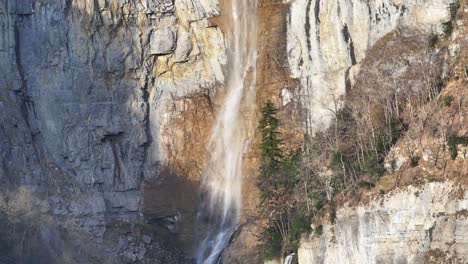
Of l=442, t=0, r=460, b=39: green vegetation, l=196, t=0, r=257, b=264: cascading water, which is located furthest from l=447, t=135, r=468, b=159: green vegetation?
l=196, t=0, r=257, b=264: cascading water

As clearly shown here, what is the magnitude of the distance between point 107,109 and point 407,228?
85.2 feet

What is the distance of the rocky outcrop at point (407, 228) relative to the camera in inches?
1837

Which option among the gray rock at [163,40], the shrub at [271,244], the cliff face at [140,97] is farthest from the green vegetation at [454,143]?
the gray rock at [163,40]

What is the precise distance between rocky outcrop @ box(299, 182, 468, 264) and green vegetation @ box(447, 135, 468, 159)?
5.93ft

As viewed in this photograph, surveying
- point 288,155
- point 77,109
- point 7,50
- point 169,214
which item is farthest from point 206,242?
point 7,50

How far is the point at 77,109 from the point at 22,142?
4.26 meters

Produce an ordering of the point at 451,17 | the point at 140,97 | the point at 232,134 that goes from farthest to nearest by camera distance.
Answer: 1. the point at 140,97
2. the point at 232,134
3. the point at 451,17

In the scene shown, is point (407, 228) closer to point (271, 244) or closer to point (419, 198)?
point (419, 198)

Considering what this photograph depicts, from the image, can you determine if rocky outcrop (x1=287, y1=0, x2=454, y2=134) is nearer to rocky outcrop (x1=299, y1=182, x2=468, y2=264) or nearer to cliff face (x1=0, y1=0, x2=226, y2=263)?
cliff face (x1=0, y1=0, x2=226, y2=263)

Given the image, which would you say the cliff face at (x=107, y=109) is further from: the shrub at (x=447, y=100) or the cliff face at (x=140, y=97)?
the shrub at (x=447, y=100)

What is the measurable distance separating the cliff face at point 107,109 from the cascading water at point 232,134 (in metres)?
0.88

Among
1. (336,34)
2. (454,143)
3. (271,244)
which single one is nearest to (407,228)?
(454,143)

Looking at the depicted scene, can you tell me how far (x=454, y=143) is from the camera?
160 ft

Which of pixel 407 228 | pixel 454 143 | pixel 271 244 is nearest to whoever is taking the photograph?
pixel 407 228
